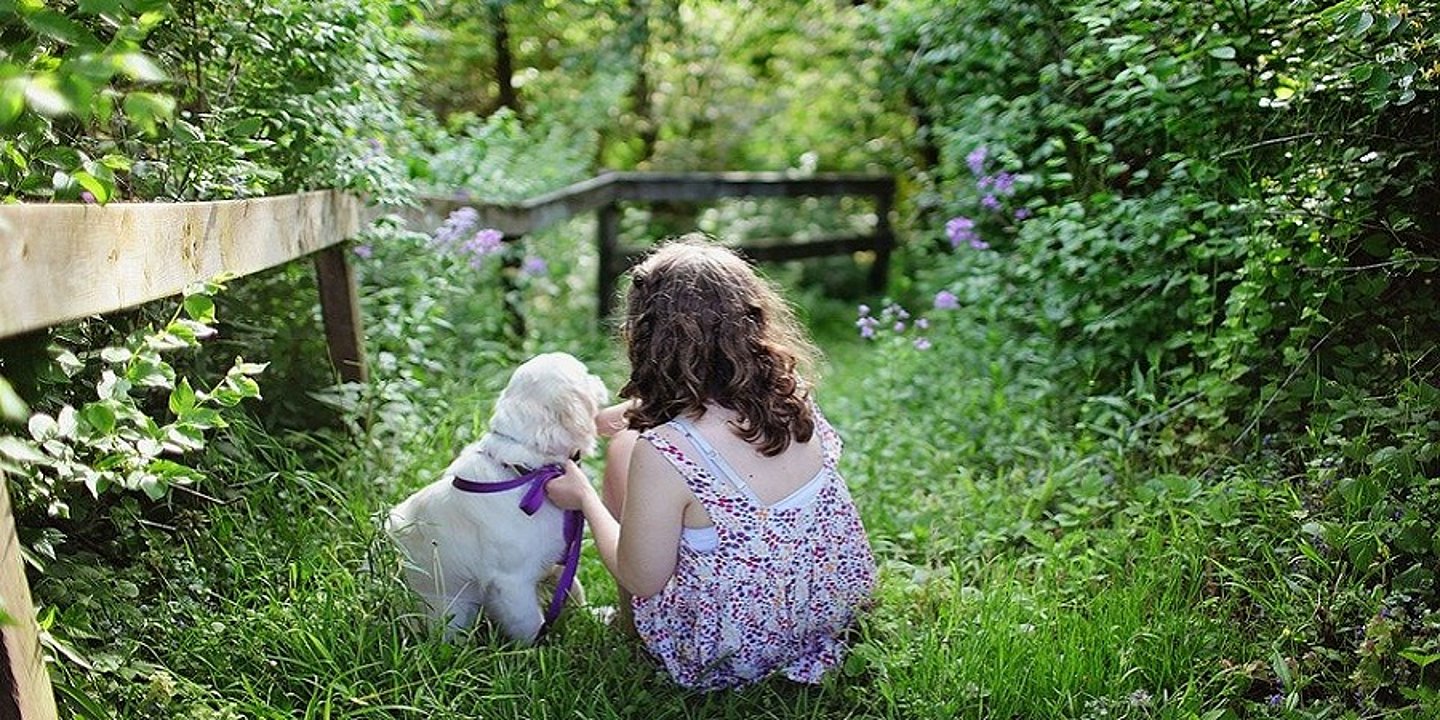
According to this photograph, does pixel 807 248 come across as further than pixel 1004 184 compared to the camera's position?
Yes

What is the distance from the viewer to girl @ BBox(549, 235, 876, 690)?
104 inches

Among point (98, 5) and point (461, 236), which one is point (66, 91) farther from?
point (461, 236)

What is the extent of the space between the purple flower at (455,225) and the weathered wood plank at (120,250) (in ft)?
4.33

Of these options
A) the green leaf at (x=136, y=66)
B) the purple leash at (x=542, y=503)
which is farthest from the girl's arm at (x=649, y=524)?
the green leaf at (x=136, y=66)

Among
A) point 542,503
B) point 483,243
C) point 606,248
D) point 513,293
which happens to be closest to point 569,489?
point 542,503

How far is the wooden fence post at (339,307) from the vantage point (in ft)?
11.4

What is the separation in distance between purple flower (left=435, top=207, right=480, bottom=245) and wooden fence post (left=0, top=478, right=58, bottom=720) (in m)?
2.54

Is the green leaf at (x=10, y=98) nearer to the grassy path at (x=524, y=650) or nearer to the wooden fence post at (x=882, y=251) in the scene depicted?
the grassy path at (x=524, y=650)

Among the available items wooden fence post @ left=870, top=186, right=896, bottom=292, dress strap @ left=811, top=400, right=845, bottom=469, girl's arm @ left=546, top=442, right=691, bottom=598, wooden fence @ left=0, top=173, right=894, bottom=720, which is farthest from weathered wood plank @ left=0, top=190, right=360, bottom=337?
wooden fence post @ left=870, top=186, right=896, bottom=292

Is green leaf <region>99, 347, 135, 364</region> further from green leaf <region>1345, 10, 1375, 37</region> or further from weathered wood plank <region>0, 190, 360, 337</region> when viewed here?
green leaf <region>1345, 10, 1375, 37</region>

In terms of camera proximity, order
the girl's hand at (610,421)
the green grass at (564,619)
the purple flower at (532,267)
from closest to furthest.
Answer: the green grass at (564,619), the girl's hand at (610,421), the purple flower at (532,267)

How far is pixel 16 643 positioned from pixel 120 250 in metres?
0.62

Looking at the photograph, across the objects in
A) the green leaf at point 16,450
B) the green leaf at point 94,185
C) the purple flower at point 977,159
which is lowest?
the purple flower at point 977,159

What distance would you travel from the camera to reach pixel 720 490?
264 cm
